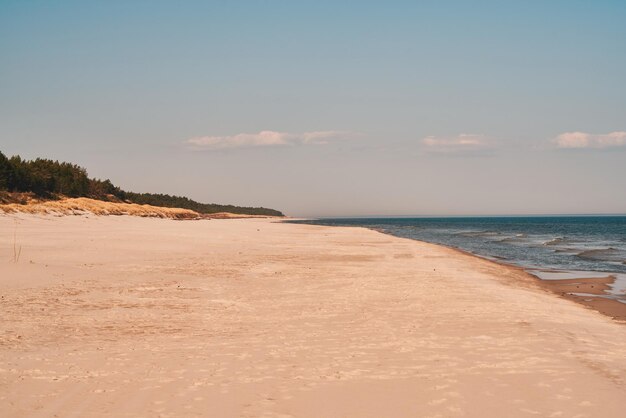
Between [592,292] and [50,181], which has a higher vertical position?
[50,181]

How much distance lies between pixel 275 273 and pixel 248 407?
1381 centimetres

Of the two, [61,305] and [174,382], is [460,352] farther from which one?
[61,305]

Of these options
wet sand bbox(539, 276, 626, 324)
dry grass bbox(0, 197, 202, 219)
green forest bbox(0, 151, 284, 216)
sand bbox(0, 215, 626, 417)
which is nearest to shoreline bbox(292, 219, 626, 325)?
wet sand bbox(539, 276, 626, 324)

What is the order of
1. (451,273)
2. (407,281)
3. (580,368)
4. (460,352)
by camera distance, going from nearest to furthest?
(580,368)
(460,352)
(407,281)
(451,273)

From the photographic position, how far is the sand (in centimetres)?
634

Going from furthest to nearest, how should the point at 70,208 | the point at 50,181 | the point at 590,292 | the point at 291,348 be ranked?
the point at 50,181, the point at 70,208, the point at 590,292, the point at 291,348

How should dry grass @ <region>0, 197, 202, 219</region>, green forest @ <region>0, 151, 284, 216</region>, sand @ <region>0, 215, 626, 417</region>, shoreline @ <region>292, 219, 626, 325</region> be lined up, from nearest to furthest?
1. sand @ <region>0, 215, 626, 417</region>
2. shoreline @ <region>292, 219, 626, 325</region>
3. dry grass @ <region>0, 197, 202, 219</region>
4. green forest @ <region>0, 151, 284, 216</region>

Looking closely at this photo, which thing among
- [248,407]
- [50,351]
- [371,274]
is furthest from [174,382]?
[371,274]

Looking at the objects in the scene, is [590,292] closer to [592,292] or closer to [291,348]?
[592,292]

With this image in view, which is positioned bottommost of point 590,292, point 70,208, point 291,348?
A: point 590,292

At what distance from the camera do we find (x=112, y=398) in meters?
6.33

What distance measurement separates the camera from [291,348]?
8883 mm

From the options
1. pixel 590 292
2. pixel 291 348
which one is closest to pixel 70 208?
pixel 590 292

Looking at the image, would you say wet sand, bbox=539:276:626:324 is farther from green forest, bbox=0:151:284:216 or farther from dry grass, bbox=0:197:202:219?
green forest, bbox=0:151:284:216
